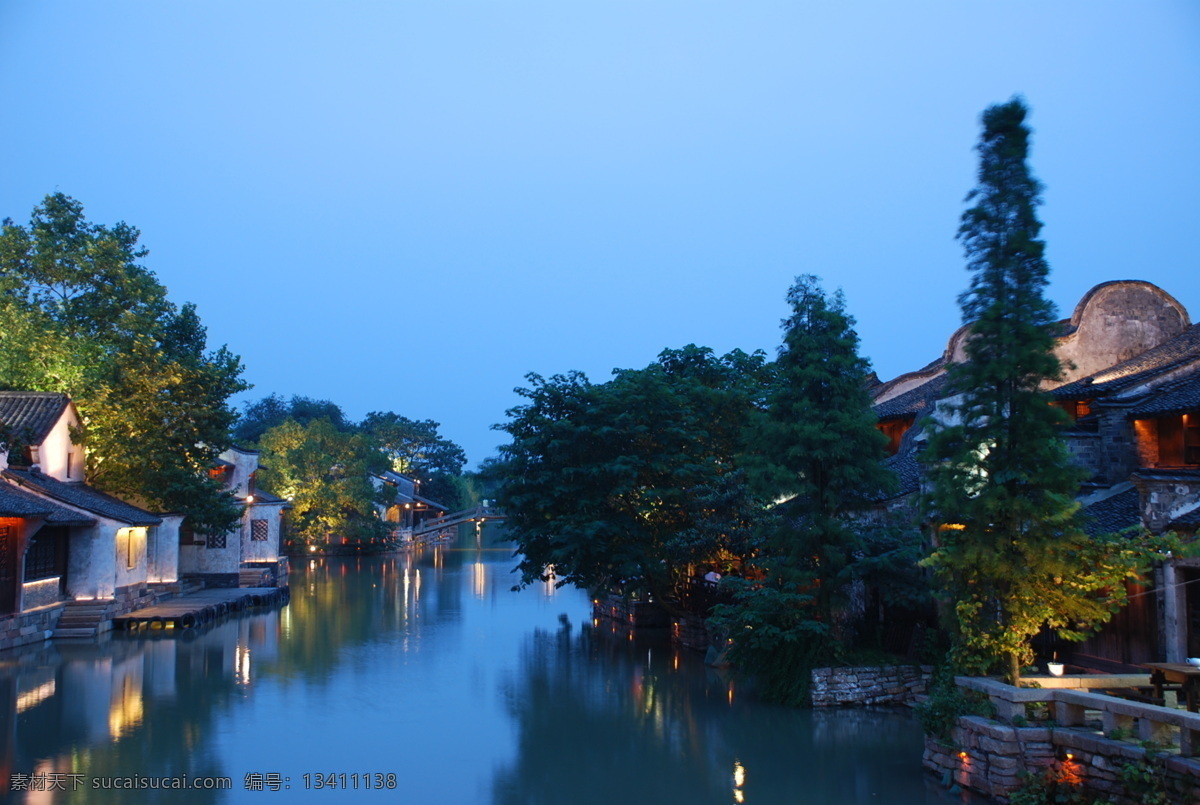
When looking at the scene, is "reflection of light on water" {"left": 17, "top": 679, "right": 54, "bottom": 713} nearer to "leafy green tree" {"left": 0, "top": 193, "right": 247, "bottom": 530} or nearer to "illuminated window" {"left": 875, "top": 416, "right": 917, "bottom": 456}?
"leafy green tree" {"left": 0, "top": 193, "right": 247, "bottom": 530}

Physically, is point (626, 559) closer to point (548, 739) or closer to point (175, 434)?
point (548, 739)

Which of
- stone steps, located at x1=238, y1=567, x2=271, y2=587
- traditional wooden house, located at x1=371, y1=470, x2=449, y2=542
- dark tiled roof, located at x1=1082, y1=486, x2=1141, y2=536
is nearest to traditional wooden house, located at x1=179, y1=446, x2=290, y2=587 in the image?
stone steps, located at x1=238, y1=567, x2=271, y2=587

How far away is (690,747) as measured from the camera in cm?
1560

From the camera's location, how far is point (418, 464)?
85.9m

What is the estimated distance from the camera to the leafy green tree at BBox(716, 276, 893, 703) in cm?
1752

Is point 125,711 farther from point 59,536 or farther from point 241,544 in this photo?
point 241,544

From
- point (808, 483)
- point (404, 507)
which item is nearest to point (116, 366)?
point (808, 483)

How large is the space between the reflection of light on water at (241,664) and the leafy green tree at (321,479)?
28.5m

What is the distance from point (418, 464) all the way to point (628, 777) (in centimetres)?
7401

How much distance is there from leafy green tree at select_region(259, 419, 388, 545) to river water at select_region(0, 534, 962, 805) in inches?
1030

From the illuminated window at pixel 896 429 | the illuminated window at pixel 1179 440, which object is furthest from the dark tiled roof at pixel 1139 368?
the illuminated window at pixel 896 429

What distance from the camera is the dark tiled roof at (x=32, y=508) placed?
2322cm

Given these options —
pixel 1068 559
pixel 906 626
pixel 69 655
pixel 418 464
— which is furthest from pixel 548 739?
pixel 418 464

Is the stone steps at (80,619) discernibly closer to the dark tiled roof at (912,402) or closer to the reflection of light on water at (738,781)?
the reflection of light on water at (738,781)
